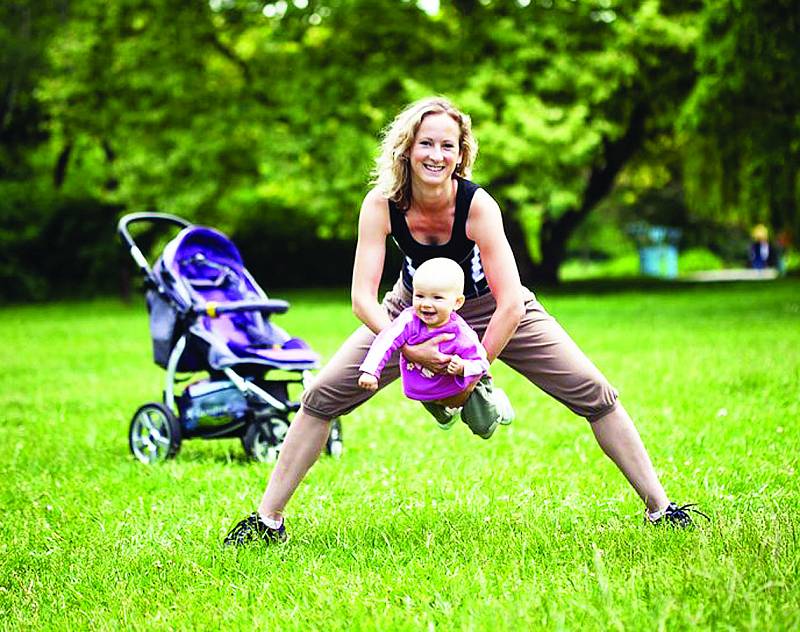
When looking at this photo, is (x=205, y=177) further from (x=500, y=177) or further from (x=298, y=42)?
(x=500, y=177)

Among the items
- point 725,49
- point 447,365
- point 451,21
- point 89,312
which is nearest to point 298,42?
point 451,21

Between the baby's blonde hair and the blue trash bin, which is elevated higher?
the baby's blonde hair

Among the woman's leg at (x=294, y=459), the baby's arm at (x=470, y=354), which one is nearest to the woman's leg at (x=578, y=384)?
the baby's arm at (x=470, y=354)

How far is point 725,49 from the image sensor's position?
18703 mm

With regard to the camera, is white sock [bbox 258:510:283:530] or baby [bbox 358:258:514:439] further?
white sock [bbox 258:510:283:530]

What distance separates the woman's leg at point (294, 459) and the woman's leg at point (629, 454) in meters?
1.19

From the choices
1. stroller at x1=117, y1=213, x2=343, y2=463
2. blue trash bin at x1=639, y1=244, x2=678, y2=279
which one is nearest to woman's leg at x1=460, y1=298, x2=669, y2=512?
stroller at x1=117, y1=213, x2=343, y2=463

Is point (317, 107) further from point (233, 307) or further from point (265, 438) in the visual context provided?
point (265, 438)

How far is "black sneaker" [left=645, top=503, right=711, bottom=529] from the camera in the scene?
4.89 metres

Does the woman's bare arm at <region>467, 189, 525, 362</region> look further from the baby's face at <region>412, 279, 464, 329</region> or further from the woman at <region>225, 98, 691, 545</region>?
the baby's face at <region>412, 279, 464, 329</region>

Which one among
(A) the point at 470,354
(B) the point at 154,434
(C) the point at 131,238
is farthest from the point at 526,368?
(C) the point at 131,238

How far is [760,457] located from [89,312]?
22110mm

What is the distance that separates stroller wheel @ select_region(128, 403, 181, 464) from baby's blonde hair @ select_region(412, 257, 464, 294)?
11.4ft

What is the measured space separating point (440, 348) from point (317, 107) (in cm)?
2212
